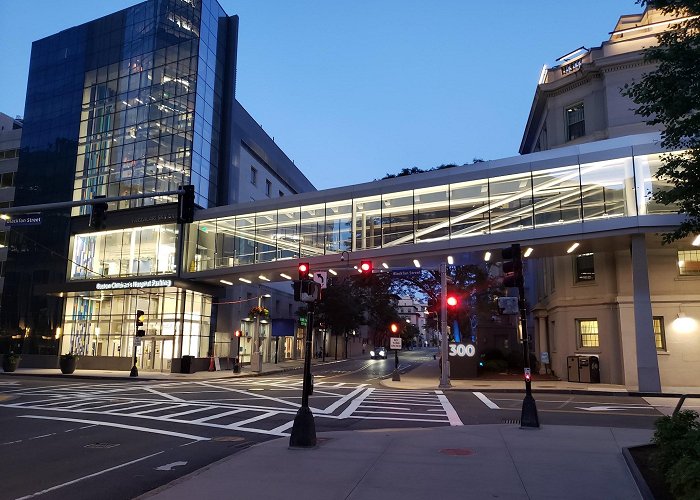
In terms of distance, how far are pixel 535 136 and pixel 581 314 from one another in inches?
610

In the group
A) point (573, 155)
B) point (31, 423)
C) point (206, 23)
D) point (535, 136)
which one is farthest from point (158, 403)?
point (206, 23)

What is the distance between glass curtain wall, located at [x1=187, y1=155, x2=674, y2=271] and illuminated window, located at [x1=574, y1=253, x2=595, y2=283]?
4.40m

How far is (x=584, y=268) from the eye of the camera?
30109 millimetres

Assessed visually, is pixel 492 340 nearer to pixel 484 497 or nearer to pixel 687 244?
pixel 687 244

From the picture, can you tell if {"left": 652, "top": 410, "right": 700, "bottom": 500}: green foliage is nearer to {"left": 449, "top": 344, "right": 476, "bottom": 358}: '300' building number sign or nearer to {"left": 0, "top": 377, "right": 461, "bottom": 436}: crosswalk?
{"left": 0, "top": 377, "right": 461, "bottom": 436}: crosswalk

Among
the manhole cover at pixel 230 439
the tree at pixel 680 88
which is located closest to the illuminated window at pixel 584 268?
the tree at pixel 680 88

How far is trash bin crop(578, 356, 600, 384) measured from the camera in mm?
27766

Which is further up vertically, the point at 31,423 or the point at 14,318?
the point at 14,318

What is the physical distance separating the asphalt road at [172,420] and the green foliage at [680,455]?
5599mm

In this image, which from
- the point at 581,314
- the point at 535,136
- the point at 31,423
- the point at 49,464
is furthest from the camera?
the point at 535,136

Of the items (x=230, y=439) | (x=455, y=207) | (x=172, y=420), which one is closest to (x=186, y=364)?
(x=455, y=207)

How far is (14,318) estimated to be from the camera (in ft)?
152

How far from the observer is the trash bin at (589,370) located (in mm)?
27766

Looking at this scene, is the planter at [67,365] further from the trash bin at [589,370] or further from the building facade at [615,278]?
the trash bin at [589,370]
